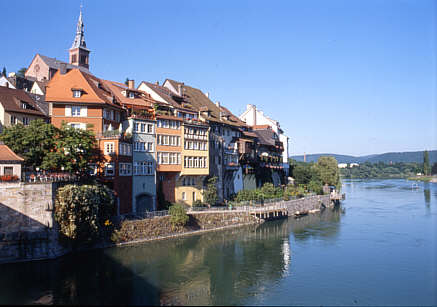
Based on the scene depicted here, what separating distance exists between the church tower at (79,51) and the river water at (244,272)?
62227 millimetres

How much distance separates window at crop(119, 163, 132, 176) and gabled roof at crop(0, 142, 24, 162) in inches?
478

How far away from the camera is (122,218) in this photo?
45344mm

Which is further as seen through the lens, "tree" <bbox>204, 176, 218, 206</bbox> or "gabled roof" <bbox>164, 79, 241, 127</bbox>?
"gabled roof" <bbox>164, 79, 241, 127</bbox>

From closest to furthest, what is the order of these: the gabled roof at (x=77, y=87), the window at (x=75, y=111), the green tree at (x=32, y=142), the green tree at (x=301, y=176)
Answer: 1. the green tree at (x=32, y=142)
2. the gabled roof at (x=77, y=87)
3. the window at (x=75, y=111)
4. the green tree at (x=301, y=176)

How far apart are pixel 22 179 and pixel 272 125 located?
70.9 m

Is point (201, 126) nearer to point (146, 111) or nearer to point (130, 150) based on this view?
point (146, 111)

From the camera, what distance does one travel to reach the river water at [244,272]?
2934cm

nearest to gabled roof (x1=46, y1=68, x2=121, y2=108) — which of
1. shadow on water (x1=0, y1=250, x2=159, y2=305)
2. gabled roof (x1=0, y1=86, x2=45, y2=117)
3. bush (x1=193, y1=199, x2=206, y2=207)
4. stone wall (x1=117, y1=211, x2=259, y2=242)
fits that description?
gabled roof (x1=0, y1=86, x2=45, y2=117)

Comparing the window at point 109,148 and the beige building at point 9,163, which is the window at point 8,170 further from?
the window at point 109,148

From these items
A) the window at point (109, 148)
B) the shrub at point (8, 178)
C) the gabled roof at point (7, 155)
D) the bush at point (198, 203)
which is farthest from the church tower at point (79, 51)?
the shrub at point (8, 178)

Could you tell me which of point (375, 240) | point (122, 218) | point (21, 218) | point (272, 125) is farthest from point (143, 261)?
point (272, 125)

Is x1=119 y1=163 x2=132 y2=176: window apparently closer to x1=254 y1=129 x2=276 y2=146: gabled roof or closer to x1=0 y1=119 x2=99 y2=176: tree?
x1=0 y1=119 x2=99 y2=176: tree

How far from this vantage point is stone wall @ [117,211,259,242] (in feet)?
147

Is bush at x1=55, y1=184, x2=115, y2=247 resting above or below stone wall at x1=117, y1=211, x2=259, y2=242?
above
